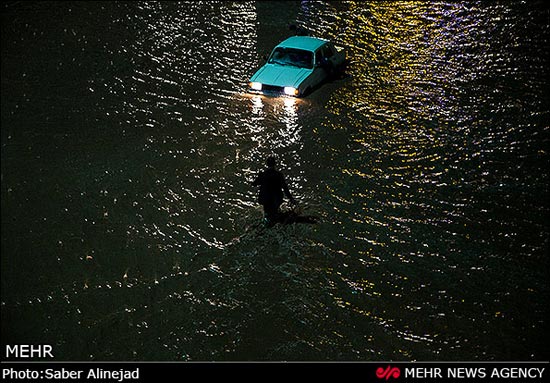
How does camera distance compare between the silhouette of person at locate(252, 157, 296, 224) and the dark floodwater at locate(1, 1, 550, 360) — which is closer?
the dark floodwater at locate(1, 1, 550, 360)

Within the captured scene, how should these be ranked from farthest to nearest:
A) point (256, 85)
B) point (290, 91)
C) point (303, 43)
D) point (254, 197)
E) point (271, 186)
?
1. point (303, 43)
2. point (256, 85)
3. point (290, 91)
4. point (254, 197)
5. point (271, 186)

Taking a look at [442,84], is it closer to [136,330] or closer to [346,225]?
[346,225]

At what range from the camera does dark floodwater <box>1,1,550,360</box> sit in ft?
37.4

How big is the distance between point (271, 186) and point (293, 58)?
292 inches

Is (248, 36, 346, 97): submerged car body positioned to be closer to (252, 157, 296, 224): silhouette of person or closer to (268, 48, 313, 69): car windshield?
(268, 48, 313, 69): car windshield

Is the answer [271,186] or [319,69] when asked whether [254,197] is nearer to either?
[271,186]

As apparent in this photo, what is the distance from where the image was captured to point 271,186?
13.0 metres

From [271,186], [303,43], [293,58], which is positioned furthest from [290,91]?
[271,186]
